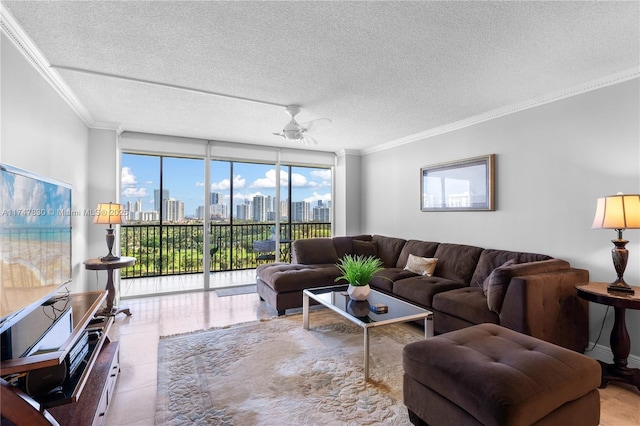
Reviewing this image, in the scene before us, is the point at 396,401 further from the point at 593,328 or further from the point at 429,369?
the point at 593,328

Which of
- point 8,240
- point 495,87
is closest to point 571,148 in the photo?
point 495,87

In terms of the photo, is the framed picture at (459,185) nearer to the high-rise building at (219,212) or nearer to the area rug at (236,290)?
the area rug at (236,290)

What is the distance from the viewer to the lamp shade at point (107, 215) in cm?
366

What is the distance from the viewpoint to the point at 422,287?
3352 mm

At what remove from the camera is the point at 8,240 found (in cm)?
145

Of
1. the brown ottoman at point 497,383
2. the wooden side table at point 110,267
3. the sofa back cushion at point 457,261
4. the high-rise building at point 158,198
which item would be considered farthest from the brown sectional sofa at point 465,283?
the high-rise building at point 158,198

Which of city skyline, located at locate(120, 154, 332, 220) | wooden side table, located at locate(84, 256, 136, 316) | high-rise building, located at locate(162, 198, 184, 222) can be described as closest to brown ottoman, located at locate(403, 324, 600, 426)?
wooden side table, located at locate(84, 256, 136, 316)

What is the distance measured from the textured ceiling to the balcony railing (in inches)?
106

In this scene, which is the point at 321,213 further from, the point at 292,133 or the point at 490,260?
the point at 490,260

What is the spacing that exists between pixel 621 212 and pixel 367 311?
201 centimetres

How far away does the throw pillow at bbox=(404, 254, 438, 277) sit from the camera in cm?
398

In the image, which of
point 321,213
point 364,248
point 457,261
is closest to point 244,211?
point 321,213

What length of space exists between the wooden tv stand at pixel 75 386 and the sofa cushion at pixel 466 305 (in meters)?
2.75

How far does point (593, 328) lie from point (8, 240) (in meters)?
4.22
